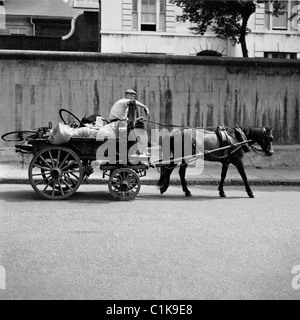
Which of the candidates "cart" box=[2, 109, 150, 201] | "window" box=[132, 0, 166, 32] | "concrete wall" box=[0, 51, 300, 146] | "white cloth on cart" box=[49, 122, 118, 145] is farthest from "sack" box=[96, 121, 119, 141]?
"window" box=[132, 0, 166, 32]

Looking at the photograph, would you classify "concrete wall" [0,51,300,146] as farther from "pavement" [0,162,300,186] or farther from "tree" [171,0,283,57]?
"tree" [171,0,283,57]

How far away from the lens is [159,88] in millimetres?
17344

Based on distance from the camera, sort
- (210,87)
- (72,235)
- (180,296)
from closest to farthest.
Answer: (180,296) → (72,235) → (210,87)

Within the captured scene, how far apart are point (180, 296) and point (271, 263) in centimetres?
165

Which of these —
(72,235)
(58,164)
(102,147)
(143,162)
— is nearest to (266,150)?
(143,162)

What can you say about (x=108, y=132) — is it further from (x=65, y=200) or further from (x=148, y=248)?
(x=148, y=248)

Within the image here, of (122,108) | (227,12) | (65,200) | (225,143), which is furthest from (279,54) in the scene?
(65,200)

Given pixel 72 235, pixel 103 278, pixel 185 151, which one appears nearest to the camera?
pixel 103 278

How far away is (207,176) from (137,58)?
434cm

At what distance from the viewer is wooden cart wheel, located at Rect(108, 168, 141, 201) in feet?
36.4

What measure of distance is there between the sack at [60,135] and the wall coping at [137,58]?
6519 mm

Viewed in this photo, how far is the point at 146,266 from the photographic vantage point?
21.0 ft

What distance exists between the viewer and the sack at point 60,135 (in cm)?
1079
